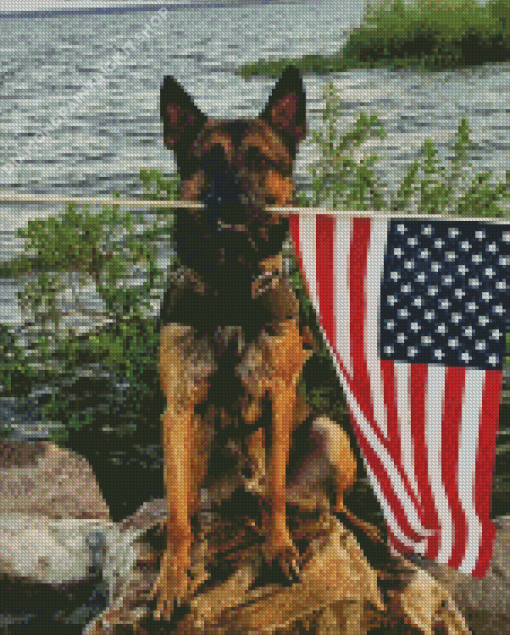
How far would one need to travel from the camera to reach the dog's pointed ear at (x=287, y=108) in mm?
4305

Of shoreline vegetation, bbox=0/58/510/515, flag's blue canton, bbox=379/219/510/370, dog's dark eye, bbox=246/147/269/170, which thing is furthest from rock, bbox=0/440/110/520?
dog's dark eye, bbox=246/147/269/170

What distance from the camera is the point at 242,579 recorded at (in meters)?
4.97

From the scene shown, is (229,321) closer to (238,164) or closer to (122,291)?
(238,164)

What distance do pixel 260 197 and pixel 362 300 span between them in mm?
816

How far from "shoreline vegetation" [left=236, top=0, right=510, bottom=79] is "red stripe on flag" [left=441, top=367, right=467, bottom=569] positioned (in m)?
7.75

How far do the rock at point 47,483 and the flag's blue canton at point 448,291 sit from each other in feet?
12.9

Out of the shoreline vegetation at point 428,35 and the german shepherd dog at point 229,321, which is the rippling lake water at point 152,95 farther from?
the german shepherd dog at point 229,321

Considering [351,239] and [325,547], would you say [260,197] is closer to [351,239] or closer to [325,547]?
[351,239]

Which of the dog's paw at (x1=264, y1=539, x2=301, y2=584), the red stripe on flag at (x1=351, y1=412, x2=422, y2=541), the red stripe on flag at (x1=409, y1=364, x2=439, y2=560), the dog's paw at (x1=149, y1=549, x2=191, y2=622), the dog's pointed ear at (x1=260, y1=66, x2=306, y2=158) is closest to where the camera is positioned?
the dog's pointed ear at (x1=260, y1=66, x2=306, y2=158)

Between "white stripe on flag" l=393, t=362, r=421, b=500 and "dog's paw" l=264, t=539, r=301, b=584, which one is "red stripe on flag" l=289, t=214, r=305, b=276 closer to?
"white stripe on flag" l=393, t=362, r=421, b=500

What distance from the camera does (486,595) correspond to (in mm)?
6012

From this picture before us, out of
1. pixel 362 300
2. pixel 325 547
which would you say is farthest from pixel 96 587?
pixel 362 300

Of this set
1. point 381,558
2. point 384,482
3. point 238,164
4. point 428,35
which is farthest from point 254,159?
point 428,35

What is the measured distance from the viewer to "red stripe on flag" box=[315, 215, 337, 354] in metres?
4.47
